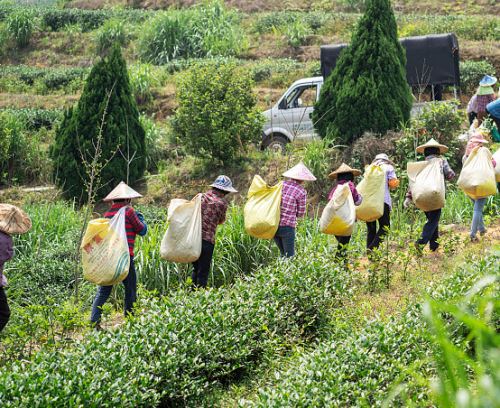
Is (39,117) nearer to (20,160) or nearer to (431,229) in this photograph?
(20,160)

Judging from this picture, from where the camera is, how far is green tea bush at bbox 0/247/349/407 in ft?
18.8

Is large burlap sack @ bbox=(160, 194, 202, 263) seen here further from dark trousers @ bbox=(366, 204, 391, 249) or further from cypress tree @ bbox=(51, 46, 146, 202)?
cypress tree @ bbox=(51, 46, 146, 202)

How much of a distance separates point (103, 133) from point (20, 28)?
58.0 feet

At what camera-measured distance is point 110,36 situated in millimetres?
29797

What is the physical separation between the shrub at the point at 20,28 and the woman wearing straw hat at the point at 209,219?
2372 cm

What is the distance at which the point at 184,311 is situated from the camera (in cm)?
697

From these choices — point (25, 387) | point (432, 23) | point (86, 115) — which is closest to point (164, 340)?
point (25, 387)

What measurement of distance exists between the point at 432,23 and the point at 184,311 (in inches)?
825

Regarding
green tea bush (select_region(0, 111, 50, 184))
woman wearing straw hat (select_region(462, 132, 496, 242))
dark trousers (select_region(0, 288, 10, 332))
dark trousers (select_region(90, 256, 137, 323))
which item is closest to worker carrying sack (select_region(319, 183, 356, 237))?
woman wearing straw hat (select_region(462, 132, 496, 242))

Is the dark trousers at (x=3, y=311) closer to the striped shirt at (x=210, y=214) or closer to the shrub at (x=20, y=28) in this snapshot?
the striped shirt at (x=210, y=214)

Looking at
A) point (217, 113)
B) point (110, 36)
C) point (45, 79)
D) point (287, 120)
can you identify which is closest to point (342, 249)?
point (217, 113)

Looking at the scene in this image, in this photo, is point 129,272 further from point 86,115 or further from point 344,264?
point 86,115

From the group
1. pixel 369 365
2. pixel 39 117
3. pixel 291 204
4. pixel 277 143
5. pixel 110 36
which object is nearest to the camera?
pixel 369 365

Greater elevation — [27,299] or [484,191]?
[484,191]
